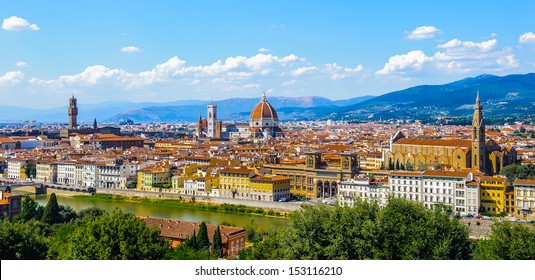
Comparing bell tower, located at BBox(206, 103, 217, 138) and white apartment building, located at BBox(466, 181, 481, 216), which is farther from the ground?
bell tower, located at BBox(206, 103, 217, 138)

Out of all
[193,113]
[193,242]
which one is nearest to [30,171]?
[193,242]

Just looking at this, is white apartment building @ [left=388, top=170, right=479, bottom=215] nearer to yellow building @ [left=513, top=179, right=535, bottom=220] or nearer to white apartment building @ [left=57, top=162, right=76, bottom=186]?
yellow building @ [left=513, top=179, right=535, bottom=220]

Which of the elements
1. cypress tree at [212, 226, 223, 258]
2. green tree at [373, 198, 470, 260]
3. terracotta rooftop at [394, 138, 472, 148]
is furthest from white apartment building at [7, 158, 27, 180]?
green tree at [373, 198, 470, 260]

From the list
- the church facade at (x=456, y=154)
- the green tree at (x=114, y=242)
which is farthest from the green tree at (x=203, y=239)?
the church facade at (x=456, y=154)

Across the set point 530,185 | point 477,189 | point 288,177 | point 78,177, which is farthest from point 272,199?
point 78,177

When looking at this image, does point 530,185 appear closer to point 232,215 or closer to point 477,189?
point 477,189

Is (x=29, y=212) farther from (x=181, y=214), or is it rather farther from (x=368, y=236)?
(x=368, y=236)
